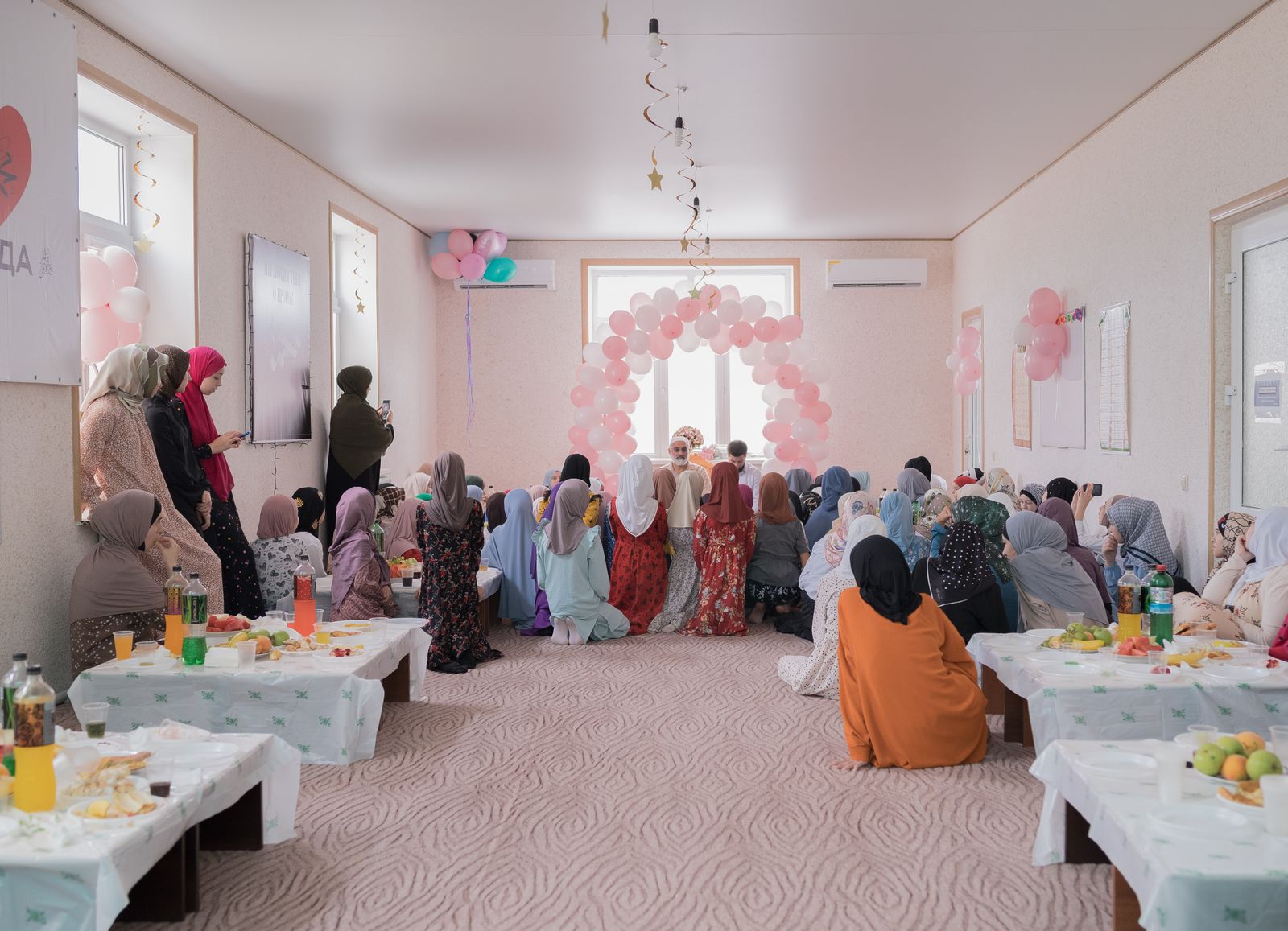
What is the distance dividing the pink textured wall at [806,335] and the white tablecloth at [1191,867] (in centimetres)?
970

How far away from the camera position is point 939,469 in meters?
12.1

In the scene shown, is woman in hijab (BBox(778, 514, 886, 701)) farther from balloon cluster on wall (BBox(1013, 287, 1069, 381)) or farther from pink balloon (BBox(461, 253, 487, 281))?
pink balloon (BBox(461, 253, 487, 281))

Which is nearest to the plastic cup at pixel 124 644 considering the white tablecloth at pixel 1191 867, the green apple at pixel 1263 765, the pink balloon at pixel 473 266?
the white tablecloth at pixel 1191 867

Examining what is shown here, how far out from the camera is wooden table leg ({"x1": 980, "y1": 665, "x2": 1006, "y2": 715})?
4.65 metres

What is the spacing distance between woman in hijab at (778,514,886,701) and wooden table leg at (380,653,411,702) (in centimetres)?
190

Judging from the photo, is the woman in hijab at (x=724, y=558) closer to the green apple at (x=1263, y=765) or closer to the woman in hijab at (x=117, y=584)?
the woman in hijab at (x=117, y=584)

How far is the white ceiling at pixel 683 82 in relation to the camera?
16.9ft

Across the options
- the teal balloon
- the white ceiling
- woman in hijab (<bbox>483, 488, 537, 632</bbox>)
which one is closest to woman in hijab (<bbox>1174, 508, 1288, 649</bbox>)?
the white ceiling

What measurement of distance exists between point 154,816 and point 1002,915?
2184 mm

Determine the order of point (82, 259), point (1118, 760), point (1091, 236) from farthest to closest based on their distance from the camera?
point (1091, 236), point (82, 259), point (1118, 760)

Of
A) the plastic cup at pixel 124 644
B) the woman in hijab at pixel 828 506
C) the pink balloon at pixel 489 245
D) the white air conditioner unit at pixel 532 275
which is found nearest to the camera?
the plastic cup at pixel 124 644

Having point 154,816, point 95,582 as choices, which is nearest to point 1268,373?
point 154,816

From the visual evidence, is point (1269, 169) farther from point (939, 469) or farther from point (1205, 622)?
point (939, 469)

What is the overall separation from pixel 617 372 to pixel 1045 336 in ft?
12.8
